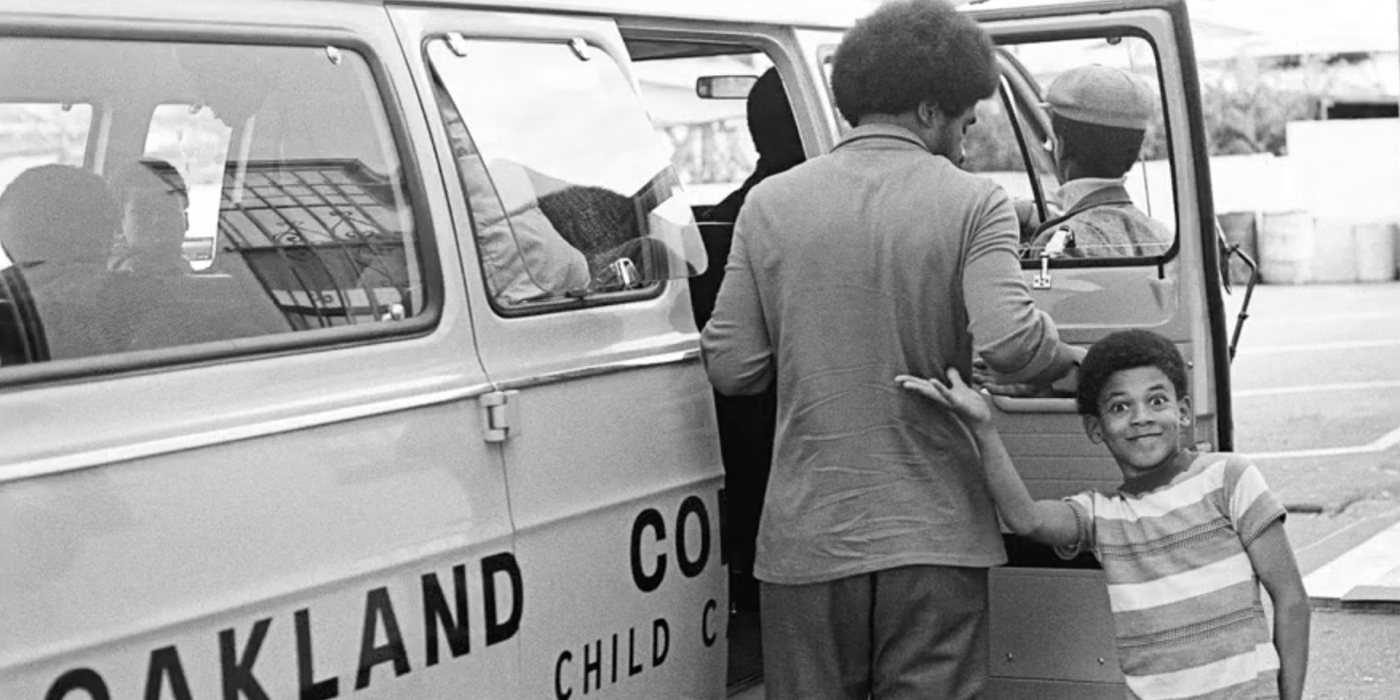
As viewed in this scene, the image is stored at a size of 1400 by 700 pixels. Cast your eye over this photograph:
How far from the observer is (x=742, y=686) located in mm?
4938

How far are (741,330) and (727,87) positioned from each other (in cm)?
192

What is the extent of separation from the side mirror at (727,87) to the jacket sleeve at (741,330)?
182 centimetres

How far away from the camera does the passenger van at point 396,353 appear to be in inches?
120

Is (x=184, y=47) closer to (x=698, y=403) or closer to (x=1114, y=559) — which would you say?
(x=698, y=403)

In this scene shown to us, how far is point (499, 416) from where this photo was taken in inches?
145

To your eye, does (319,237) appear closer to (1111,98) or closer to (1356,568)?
(1111,98)

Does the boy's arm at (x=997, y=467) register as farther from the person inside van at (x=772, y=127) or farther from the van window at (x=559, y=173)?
the person inside van at (x=772, y=127)

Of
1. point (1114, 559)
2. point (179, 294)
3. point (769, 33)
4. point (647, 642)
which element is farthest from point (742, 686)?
point (179, 294)

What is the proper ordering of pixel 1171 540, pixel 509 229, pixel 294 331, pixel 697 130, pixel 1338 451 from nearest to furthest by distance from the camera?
pixel 294 331, pixel 509 229, pixel 1171 540, pixel 1338 451, pixel 697 130

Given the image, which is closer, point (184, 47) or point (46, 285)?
point (46, 285)

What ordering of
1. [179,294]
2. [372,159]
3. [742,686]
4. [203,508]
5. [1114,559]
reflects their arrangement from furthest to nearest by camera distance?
[742,686] → [1114,559] → [372,159] → [179,294] → [203,508]

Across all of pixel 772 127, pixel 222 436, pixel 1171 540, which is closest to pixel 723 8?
pixel 772 127

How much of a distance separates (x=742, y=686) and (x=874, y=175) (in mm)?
1632

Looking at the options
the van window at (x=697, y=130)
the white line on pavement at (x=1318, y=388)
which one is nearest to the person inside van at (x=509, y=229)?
the van window at (x=697, y=130)
